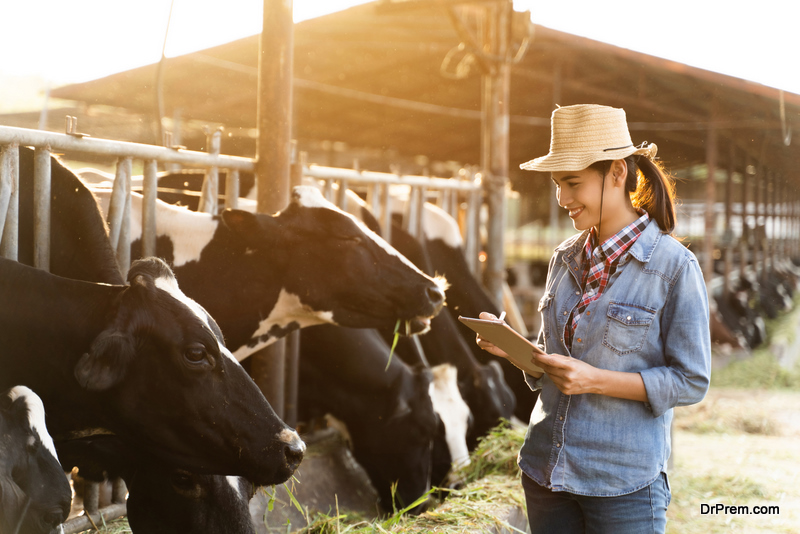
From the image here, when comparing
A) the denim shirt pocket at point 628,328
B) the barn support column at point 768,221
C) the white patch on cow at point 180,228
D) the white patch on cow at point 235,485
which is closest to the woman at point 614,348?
the denim shirt pocket at point 628,328

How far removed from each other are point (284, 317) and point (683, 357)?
1917 millimetres

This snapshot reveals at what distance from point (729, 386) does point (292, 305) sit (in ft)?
19.3

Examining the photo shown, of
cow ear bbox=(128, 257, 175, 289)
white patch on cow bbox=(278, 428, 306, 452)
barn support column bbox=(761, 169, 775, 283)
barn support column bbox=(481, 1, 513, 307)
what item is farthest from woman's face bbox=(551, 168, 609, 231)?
barn support column bbox=(761, 169, 775, 283)

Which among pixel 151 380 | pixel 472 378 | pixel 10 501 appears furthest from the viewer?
pixel 472 378

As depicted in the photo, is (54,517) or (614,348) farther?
(614,348)

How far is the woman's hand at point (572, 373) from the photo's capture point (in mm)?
1685

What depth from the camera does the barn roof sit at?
21.0 feet

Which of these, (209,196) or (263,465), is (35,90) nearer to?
(209,196)

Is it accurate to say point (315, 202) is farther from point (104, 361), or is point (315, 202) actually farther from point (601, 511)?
point (601, 511)

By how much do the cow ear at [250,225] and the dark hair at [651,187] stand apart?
5.17ft

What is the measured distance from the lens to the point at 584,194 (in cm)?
186

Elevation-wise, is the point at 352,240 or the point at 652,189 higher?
the point at 652,189

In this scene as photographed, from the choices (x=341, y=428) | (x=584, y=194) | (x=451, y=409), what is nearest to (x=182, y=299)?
(x=584, y=194)

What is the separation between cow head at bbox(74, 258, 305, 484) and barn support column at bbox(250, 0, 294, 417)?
1.51m
